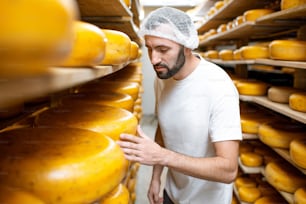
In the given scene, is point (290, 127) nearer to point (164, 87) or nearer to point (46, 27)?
point (164, 87)

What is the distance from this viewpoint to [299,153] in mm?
1976

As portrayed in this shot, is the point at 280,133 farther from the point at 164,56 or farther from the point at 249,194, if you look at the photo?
the point at 164,56

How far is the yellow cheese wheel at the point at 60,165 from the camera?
676 mm

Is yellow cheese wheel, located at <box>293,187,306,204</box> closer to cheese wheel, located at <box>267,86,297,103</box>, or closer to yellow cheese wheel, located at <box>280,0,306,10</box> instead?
cheese wheel, located at <box>267,86,297,103</box>

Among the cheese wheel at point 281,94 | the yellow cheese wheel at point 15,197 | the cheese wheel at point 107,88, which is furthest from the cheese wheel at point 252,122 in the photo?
A: the yellow cheese wheel at point 15,197

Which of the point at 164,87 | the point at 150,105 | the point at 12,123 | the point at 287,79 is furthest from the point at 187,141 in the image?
the point at 150,105

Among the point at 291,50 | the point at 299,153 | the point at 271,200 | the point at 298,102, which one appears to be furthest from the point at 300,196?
the point at 291,50

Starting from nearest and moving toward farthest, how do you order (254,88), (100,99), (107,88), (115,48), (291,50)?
(115,48) → (100,99) → (107,88) → (291,50) → (254,88)

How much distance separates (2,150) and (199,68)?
114 cm

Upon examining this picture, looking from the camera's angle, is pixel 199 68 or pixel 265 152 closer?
pixel 199 68

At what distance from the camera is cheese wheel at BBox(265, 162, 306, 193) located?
7.44 ft

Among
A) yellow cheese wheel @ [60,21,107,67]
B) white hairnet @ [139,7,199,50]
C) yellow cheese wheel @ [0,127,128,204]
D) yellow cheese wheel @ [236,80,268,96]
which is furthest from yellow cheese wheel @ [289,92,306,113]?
yellow cheese wheel @ [60,21,107,67]

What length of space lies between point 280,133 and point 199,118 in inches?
40.0

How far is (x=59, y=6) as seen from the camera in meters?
0.38
